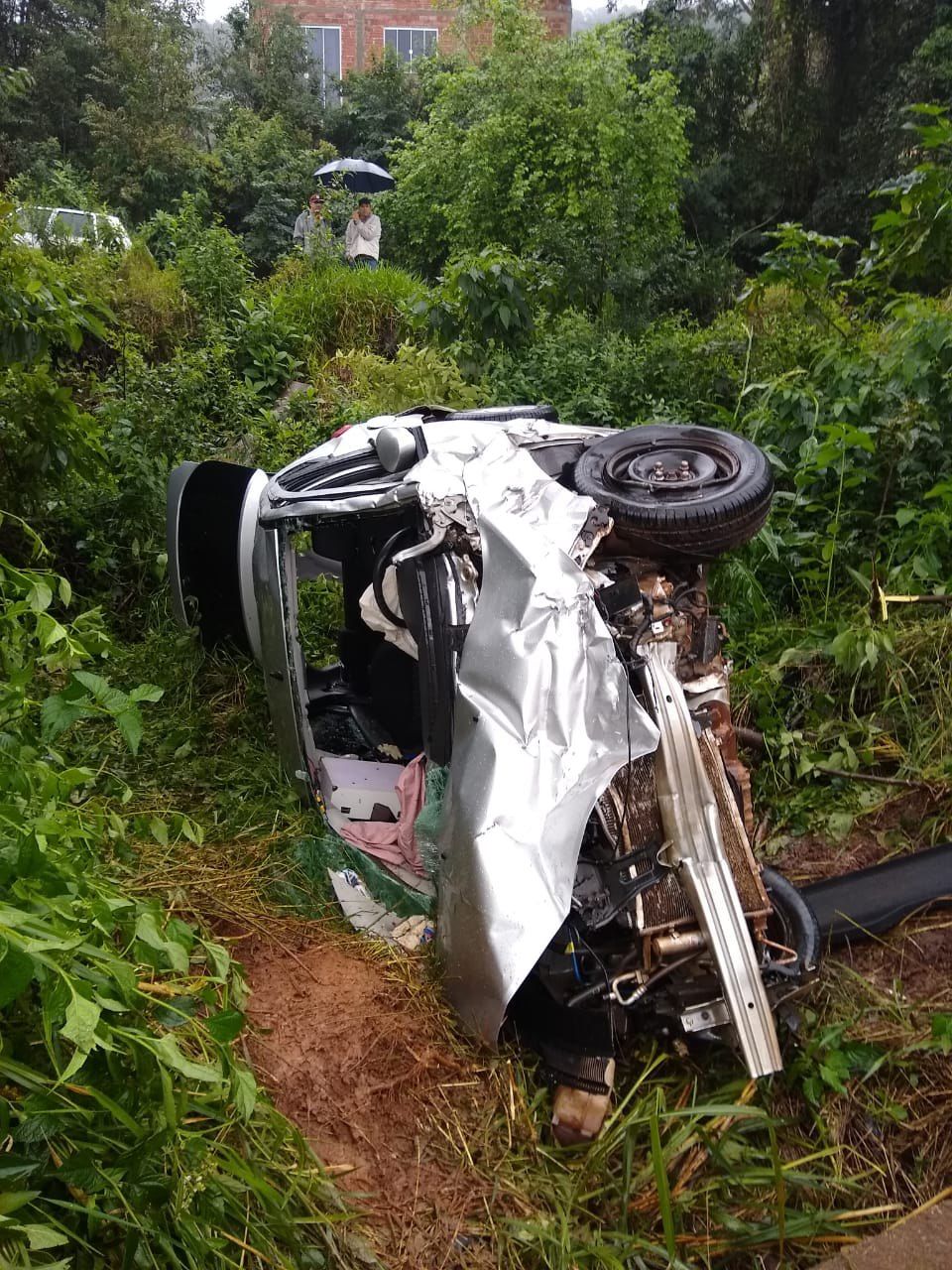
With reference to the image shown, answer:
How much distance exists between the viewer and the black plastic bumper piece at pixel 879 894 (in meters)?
3.07

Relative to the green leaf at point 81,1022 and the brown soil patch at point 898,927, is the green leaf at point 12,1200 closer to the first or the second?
the green leaf at point 81,1022

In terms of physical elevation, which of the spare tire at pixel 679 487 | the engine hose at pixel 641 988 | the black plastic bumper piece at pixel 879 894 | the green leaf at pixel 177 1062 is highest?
the spare tire at pixel 679 487

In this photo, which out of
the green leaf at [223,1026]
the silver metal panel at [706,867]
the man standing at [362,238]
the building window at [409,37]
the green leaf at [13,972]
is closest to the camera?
the green leaf at [13,972]

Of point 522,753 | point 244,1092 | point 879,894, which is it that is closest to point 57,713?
point 244,1092

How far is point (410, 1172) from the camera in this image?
2.50 m

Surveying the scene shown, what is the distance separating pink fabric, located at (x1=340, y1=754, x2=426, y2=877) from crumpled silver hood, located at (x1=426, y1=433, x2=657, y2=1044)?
610 mm

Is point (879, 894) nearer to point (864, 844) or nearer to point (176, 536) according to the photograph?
point (864, 844)

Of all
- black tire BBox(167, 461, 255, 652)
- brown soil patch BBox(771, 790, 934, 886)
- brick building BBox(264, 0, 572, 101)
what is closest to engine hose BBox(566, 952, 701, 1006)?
brown soil patch BBox(771, 790, 934, 886)

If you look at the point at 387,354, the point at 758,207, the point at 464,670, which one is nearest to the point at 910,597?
the point at 464,670

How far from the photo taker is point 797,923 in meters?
2.83

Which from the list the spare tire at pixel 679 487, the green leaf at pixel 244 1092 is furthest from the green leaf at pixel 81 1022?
the spare tire at pixel 679 487

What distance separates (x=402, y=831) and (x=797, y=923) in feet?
4.56

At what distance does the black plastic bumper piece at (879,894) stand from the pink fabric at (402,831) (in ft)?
4.42

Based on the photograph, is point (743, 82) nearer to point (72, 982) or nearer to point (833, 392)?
point (833, 392)
